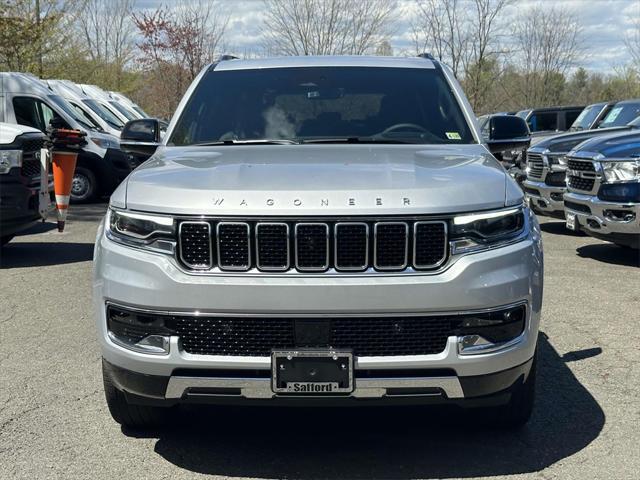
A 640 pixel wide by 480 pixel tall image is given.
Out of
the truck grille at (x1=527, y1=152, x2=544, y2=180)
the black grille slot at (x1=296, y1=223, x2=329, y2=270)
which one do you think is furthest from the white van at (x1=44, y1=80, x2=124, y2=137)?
the black grille slot at (x1=296, y1=223, x2=329, y2=270)

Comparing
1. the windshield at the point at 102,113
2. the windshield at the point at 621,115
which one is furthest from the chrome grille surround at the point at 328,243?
the windshield at the point at 102,113

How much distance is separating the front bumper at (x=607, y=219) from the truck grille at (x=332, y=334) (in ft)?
19.5

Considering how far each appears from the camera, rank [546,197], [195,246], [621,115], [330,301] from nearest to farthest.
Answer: [330,301] < [195,246] < [546,197] < [621,115]

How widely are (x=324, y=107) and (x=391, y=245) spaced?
5.92 feet

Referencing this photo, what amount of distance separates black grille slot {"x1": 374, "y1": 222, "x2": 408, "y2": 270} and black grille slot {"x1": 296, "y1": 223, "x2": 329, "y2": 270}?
0.70 ft

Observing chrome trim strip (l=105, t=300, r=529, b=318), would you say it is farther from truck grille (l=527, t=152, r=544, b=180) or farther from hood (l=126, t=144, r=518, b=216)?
truck grille (l=527, t=152, r=544, b=180)

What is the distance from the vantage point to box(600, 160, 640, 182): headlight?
895 centimetres

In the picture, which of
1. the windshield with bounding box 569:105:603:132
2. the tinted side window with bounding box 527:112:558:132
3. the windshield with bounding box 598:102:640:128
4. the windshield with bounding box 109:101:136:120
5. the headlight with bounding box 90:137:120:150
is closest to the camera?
the windshield with bounding box 598:102:640:128

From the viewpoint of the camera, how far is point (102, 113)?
19.1 metres

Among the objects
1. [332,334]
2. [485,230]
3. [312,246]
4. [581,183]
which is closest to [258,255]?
[312,246]

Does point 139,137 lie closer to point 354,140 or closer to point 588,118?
point 354,140

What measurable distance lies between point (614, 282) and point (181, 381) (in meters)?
5.93

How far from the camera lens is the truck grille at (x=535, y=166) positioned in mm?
12133

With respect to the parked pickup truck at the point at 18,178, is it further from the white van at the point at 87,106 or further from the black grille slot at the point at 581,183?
the white van at the point at 87,106
